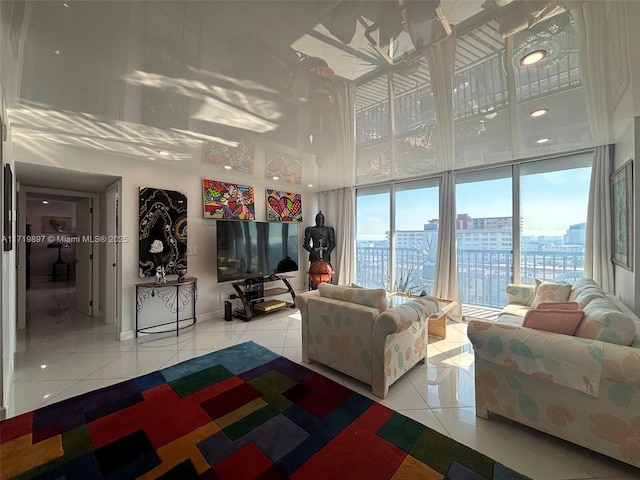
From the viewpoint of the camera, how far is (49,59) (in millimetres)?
1451

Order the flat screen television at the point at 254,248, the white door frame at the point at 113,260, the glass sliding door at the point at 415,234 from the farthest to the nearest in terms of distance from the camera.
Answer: the glass sliding door at the point at 415,234 → the flat screen television at the point at 254,248 → the white door frame at the point at 113,260

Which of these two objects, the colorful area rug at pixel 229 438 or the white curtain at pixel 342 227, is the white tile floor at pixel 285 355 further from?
the white curtain at pixel 342 227

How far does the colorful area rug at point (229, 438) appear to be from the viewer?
55.1 inches

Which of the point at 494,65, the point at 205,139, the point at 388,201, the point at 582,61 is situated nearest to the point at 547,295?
the point at 582,61

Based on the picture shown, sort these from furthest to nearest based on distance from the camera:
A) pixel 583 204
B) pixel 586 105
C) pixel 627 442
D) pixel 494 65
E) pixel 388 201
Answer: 1. pixel 388 201
2. pixel 583 204
3. pixel 586 105
4. pixel 494 65
5. pixel 627 442

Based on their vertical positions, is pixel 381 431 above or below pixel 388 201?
below

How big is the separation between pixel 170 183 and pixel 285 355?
2.86m

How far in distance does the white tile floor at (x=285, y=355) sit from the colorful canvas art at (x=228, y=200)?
5.63 feet

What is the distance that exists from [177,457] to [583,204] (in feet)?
16.0

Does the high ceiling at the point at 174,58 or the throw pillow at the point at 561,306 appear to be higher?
the high ceiling at the point at 174,58

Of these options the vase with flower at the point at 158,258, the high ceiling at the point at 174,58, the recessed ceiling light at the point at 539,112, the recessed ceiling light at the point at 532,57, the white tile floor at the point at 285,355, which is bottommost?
the white tile floor at the point at 285,355

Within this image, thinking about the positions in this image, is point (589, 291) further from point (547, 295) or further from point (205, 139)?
point (205, 139)

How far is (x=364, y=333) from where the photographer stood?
2.12m

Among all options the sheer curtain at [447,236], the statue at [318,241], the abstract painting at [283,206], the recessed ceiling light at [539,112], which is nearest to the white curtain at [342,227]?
the statue at [318,241]
